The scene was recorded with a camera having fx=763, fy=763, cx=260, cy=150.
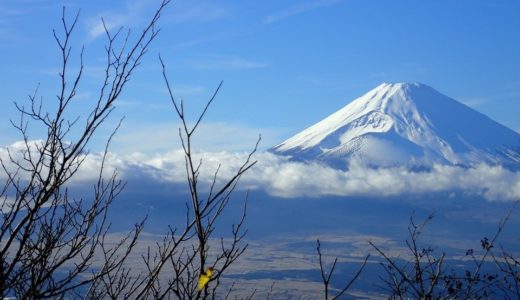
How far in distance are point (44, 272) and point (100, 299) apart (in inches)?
98.8

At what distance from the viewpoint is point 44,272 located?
15.7 feet

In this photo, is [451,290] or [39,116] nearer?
[39,116]

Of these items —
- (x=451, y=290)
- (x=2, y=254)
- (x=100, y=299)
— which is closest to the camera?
(x=2, y=254)

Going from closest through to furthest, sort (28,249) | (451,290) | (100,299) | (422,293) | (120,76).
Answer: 1. (120,76)
2. (28,249)
3. (422,293)
4. (100,299)
5. (451,290)

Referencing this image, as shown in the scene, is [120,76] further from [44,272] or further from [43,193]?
[44,272]

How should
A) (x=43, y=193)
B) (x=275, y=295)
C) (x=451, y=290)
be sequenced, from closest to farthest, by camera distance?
(x=43, y=193) < (x=451, y=290) < (x=275, y=295)

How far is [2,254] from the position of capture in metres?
3.99

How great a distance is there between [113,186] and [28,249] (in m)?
0.86

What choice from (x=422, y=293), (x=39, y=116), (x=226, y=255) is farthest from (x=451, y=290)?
(x=39, y=116)

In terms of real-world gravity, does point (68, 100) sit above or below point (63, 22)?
below

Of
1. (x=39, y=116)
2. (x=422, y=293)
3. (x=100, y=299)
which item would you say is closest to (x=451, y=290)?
(x=422, y=293)

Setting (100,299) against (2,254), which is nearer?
(2,254)

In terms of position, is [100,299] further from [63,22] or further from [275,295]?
[275,295]

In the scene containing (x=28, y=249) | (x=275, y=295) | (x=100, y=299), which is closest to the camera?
(x=28, y=249)
